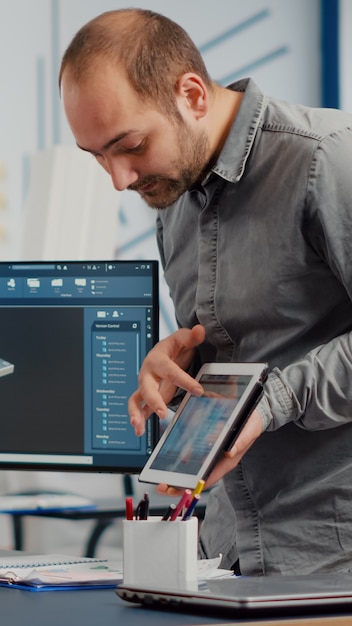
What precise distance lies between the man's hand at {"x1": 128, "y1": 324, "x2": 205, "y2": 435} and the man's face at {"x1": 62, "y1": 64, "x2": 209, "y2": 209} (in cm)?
18

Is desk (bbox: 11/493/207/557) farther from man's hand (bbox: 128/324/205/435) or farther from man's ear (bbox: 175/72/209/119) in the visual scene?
man's ear (bbox: 175/72/209/119)

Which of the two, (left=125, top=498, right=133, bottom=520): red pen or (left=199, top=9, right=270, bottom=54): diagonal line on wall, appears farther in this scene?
(left=199, top=9, right=270, bottom=54): diagonal line on wall

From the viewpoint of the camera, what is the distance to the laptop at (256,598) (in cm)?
99

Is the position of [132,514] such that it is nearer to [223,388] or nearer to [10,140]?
[223,388]

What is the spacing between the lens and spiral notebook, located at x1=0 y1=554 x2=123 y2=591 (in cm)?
126

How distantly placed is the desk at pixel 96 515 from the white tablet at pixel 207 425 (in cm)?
80

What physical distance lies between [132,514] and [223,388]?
173mm

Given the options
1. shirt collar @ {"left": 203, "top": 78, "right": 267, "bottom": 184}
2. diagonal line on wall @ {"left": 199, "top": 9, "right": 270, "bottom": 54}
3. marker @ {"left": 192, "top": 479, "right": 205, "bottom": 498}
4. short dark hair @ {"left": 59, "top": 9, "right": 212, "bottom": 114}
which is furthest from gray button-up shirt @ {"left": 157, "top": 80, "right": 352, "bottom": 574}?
diagonal line on wall @ {"left": 199, "top": 9, "right": 270, "bottom": 54}

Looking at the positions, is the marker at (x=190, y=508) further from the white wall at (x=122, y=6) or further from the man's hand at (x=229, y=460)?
the white wall at (x=122, y=6)

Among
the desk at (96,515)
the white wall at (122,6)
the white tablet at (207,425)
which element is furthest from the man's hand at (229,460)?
the white wall at (122,6)

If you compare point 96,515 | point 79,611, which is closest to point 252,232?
point 79,611

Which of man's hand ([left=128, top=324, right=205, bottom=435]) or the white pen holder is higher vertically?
man's hand ([left=128, top=324, right=205, bottom=435])

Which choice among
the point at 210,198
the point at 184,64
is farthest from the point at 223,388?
the point at 184,64

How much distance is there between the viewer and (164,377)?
1336mm
